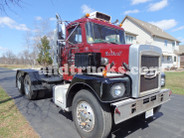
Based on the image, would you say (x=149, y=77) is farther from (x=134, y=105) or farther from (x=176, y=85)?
(x=176, y=85)

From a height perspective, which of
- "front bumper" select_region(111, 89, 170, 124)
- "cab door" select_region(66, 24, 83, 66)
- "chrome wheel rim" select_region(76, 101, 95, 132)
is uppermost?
"cab door" select_region(66, 24, 83, 66)

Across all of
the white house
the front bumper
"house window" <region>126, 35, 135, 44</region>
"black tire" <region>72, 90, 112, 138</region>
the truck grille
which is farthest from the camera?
the white house

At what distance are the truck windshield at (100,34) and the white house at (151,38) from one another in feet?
52.8

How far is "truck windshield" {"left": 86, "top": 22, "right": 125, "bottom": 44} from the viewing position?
3357mm

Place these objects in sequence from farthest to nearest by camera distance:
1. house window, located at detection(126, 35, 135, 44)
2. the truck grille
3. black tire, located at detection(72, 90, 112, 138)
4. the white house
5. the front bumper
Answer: the white house
house window, located at detection(126, 35, 135, 44)
the truck grille
black tire, located at detection(72, 90, 112, 138)
the front bumper

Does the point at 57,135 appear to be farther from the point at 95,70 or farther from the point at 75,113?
the point at 95,70

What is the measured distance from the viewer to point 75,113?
2.82 meters

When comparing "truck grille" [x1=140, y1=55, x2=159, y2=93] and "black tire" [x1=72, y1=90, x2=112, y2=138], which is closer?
"black tire" [x1=72, y1=90, x2=112, y2=138]

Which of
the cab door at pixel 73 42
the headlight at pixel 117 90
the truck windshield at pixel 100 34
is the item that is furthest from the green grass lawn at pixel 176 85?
the cab door at pixel 73 42

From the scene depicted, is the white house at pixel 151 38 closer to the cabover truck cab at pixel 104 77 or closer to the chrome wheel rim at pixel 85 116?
the cabover truck cab at pixel 104 77

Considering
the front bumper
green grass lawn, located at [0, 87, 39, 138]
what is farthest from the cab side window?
green grass lawn, located at [0, 87, 39, 138]

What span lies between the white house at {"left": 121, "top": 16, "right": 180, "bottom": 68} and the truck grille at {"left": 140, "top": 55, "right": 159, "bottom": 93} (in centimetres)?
1693

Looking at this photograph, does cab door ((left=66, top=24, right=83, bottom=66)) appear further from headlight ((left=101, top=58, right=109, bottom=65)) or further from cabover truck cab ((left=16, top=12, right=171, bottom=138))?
headlight ((left=101, top=58, right=109, bottom=65))

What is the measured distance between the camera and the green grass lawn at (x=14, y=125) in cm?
276
